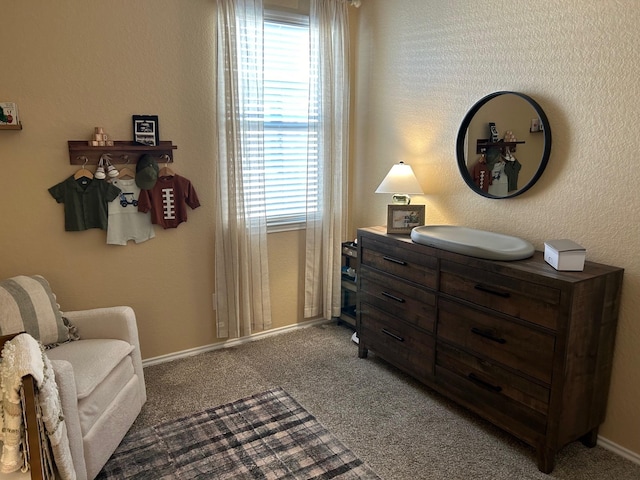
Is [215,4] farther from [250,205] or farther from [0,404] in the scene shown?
[0,404]

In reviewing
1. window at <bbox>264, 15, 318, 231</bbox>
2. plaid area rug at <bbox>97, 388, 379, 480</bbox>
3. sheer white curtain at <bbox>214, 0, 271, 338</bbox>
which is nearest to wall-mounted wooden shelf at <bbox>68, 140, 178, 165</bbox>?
sheer white curtain at <bbox>214, 0, 271, 338</bbox>

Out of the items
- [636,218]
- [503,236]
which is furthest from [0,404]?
[636,218]

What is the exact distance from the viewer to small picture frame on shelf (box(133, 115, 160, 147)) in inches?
116

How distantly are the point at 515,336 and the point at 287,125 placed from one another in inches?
84.5

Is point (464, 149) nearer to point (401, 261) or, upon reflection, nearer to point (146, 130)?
point (401, 261)

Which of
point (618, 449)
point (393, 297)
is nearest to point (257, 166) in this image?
point (393, 297)

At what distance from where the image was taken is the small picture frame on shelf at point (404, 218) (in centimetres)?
302

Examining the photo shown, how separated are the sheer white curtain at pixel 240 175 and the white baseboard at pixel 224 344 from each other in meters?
0.09

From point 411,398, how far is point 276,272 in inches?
55.0

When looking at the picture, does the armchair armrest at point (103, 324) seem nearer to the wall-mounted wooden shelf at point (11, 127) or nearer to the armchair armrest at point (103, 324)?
the armchair armrest at point (103, 324)

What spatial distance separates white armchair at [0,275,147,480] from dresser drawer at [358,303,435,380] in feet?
4.75

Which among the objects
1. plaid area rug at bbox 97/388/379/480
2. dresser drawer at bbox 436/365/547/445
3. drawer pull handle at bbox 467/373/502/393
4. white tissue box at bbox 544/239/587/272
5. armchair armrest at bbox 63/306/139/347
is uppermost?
white tissue box at bbox 544/239/587/272

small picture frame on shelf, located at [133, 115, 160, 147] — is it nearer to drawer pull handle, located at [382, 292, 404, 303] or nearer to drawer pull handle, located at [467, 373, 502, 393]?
drawer pull handle, located at [382, 292, 404, 303]

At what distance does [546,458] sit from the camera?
217 cm
